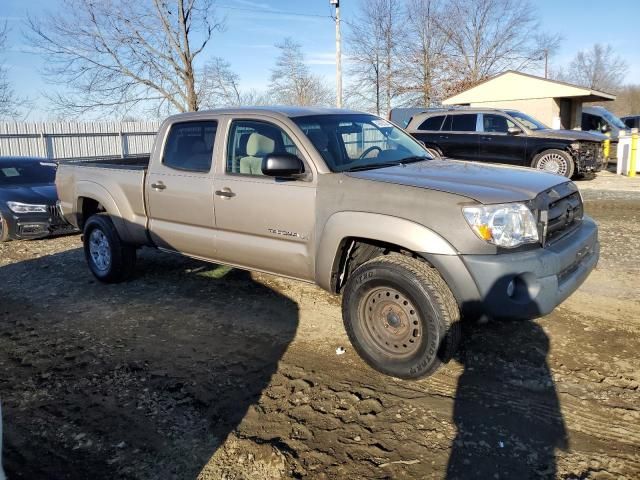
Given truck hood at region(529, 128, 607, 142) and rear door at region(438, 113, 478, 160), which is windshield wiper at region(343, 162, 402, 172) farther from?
truck hood at region(529, 128, 607, 142)

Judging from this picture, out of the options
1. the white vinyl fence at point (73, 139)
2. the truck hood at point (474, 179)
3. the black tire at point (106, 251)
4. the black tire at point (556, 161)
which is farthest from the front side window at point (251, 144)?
the white vinyl fence at point (73, 139)

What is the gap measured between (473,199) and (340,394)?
1.55 metres

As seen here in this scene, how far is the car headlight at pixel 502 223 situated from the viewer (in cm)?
339

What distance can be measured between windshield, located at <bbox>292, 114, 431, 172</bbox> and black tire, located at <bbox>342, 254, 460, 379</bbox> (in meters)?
0.97

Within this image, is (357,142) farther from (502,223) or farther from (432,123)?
(432,123)

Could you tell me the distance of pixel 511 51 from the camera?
4153 centimetres

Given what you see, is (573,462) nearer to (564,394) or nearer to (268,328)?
(564,394)

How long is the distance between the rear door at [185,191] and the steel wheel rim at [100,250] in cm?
93

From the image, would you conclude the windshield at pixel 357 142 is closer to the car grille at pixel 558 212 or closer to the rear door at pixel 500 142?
the car grille at pixel 558 212

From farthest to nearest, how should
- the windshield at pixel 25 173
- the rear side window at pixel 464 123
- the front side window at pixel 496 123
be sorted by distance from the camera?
the rear side window at pixel 464 123 < the front side window at pixel 496 123 < the windshield at pixel 25 173

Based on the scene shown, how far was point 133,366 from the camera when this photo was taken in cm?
408

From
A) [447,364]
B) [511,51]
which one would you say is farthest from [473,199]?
[511,51]

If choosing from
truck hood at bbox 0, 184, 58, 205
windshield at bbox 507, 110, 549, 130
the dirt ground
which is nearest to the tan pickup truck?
the dirt ground

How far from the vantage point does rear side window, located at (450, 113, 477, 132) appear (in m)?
13.8
